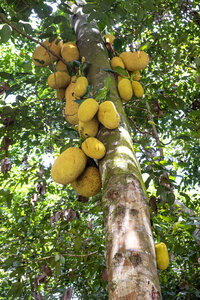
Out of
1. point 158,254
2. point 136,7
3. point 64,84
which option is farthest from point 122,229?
point 136,7

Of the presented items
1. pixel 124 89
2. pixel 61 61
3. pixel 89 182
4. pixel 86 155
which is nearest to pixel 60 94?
pixel 61 61

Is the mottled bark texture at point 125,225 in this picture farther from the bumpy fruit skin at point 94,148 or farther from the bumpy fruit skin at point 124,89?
the bumpy fruit skin at point 124,89

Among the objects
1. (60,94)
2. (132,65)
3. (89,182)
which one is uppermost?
(132,65)

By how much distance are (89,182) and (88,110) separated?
1.12 ft

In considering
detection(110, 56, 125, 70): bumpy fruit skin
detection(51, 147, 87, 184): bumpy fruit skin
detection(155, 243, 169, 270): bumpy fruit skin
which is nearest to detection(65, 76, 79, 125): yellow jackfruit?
detection(110, 56, 125, 70): bumpy fruit skin

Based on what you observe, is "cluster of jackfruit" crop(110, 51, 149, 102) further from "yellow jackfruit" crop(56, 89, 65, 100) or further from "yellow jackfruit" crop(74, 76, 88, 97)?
"yellow jackfruit" crop(56, 89, 65, 100)

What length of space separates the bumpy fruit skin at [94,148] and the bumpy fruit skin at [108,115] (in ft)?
0.32

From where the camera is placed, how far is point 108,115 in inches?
46.5

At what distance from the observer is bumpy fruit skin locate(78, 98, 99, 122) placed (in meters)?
1.25

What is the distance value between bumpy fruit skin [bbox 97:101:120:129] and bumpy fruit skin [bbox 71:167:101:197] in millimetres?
233

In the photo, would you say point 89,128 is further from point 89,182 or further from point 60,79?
point 60,79

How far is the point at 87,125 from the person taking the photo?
4.30 ft

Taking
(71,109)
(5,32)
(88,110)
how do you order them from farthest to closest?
(71,109) → (5,32) → (88,110)

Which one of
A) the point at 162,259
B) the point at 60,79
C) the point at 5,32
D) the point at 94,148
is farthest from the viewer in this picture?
the point at 60,79
